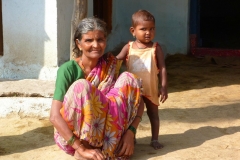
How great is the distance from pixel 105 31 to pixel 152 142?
0.95 meters

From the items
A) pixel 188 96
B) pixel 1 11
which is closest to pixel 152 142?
pixel 188 96

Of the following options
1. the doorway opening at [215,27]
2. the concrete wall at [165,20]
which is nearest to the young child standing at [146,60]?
the concrete wall at [165,20]

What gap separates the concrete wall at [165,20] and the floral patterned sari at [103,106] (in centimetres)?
489

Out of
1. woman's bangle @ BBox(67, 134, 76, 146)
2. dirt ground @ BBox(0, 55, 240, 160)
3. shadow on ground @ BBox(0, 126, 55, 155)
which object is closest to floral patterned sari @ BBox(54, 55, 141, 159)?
woman's bangle @ BBox(67, 134, 76, 146)

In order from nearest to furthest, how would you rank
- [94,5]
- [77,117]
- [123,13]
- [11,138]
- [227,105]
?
[77,117] < [11,138] < [227,105] < [94,5] < [123,13]

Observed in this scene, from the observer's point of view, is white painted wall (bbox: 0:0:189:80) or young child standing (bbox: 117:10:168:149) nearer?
young child standing (bbox: 117:10:168:149)

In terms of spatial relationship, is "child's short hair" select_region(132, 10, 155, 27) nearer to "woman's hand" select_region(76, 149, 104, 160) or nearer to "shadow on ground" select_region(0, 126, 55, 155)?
"woman's hand" select_region(76, 149, 104, 160)

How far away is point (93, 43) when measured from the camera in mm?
3059

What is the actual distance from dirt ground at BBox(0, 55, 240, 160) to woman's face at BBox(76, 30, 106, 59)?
0.79 m

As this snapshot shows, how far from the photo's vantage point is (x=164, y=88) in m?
3.37

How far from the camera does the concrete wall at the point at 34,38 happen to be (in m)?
5.25

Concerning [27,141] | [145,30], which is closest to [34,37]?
[27,141]

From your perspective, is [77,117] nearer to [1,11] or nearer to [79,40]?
[79,40]

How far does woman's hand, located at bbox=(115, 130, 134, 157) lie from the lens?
10.1 feet
